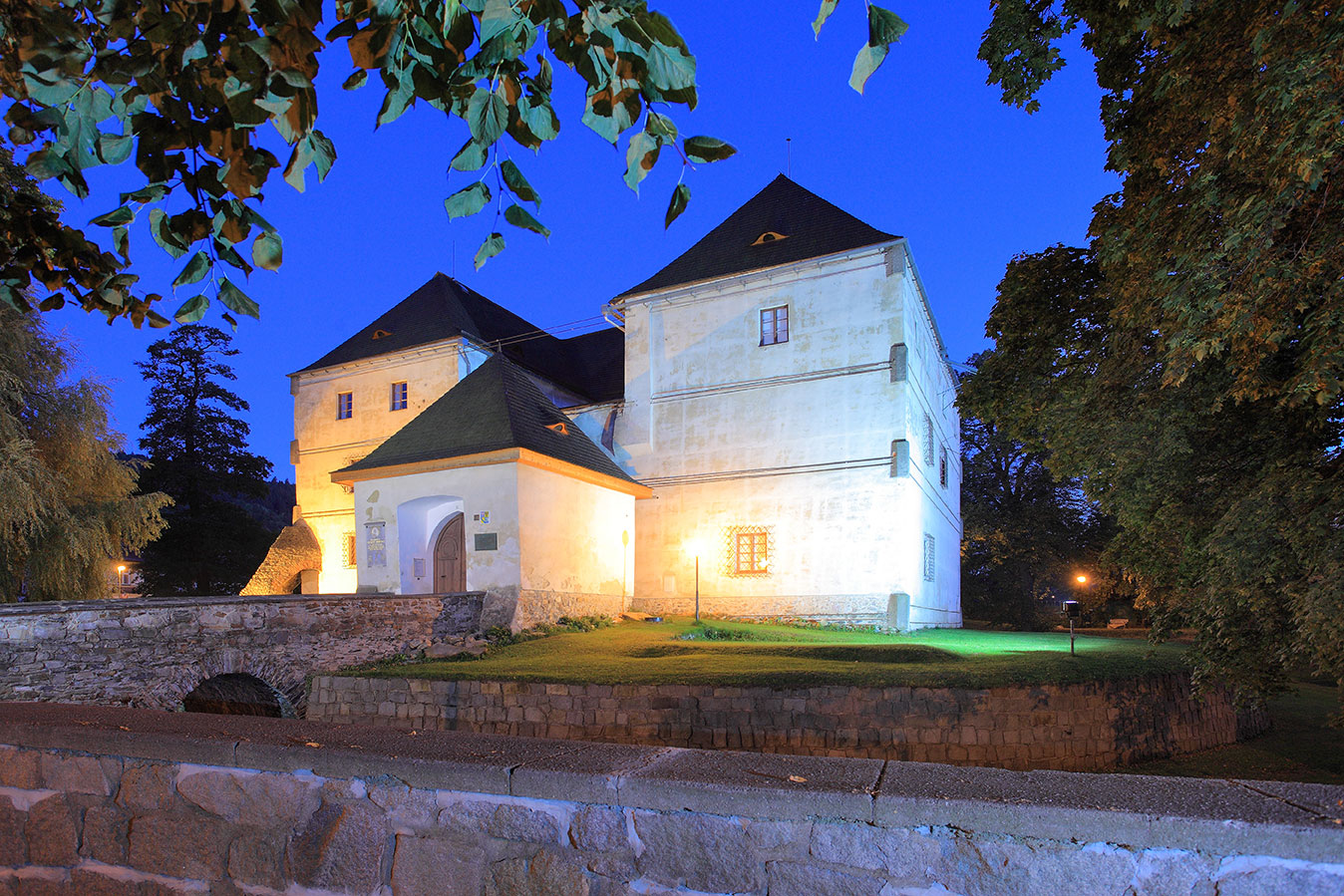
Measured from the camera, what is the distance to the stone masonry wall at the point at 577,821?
65.1 inches

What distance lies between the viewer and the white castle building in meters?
15.8

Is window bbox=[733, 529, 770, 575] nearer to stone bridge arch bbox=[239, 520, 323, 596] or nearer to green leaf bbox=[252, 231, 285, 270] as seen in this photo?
stone bridge arch bbox=[239, 520, 323, 596]

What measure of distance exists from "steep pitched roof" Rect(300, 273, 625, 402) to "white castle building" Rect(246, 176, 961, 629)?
0.81ft

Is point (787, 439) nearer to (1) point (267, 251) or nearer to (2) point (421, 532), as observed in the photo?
(2) point (421, 532)

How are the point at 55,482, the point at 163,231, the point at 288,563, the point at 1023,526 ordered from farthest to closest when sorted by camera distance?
1. the point at 1023,526
2. the point at 288,563
3. the point at 55,482
4. the point at 163,231

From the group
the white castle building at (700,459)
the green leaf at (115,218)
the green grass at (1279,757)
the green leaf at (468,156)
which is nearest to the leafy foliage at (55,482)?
the white castle building at (700,459)

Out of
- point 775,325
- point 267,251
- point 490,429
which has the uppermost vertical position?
point 775,325

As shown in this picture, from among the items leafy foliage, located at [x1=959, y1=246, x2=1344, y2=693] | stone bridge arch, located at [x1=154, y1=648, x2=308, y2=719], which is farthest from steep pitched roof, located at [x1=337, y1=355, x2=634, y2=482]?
leafy foliage, located at [x1=959, y1=246, x2=1344, y2=693]

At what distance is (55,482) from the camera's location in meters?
14.6

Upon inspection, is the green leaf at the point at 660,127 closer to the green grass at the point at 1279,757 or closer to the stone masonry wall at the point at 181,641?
the green grass at the point at 1279,757

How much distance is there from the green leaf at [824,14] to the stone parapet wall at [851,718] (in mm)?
7729

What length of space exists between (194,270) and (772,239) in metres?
19.4

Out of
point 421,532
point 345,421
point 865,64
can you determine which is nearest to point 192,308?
point 865,64

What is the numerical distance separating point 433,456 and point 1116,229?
42.1ft
